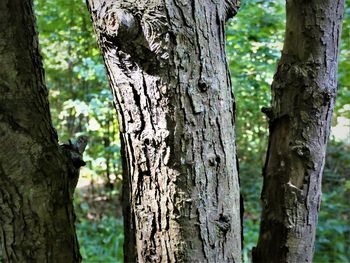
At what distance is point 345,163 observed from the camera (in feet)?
21.2

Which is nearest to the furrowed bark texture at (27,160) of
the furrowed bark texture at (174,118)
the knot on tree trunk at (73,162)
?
the knot on tree trunk at (73,162)

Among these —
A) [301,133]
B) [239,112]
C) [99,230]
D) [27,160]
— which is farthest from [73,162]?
[239,112]

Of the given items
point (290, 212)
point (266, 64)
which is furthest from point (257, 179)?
point (290, 212)

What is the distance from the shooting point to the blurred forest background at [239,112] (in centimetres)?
425

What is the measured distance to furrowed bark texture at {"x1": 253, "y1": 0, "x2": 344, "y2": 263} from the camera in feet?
4.80

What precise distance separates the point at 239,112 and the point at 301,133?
17.4 ft

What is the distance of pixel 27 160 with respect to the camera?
1.38 metres

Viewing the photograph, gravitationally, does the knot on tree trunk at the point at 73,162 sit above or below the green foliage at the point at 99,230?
above

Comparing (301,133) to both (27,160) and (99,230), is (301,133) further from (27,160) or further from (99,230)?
(99,230)

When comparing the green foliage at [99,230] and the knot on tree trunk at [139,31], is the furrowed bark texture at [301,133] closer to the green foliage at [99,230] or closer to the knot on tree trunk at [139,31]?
the knot on tree trunk at [139,31]

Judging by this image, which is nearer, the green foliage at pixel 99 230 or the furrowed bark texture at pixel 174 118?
the furrowed bark texture at pixel 174 118

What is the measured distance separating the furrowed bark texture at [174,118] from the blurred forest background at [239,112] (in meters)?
1.95

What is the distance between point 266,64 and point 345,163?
9.43 ft

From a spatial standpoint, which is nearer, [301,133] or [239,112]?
[301,133]
